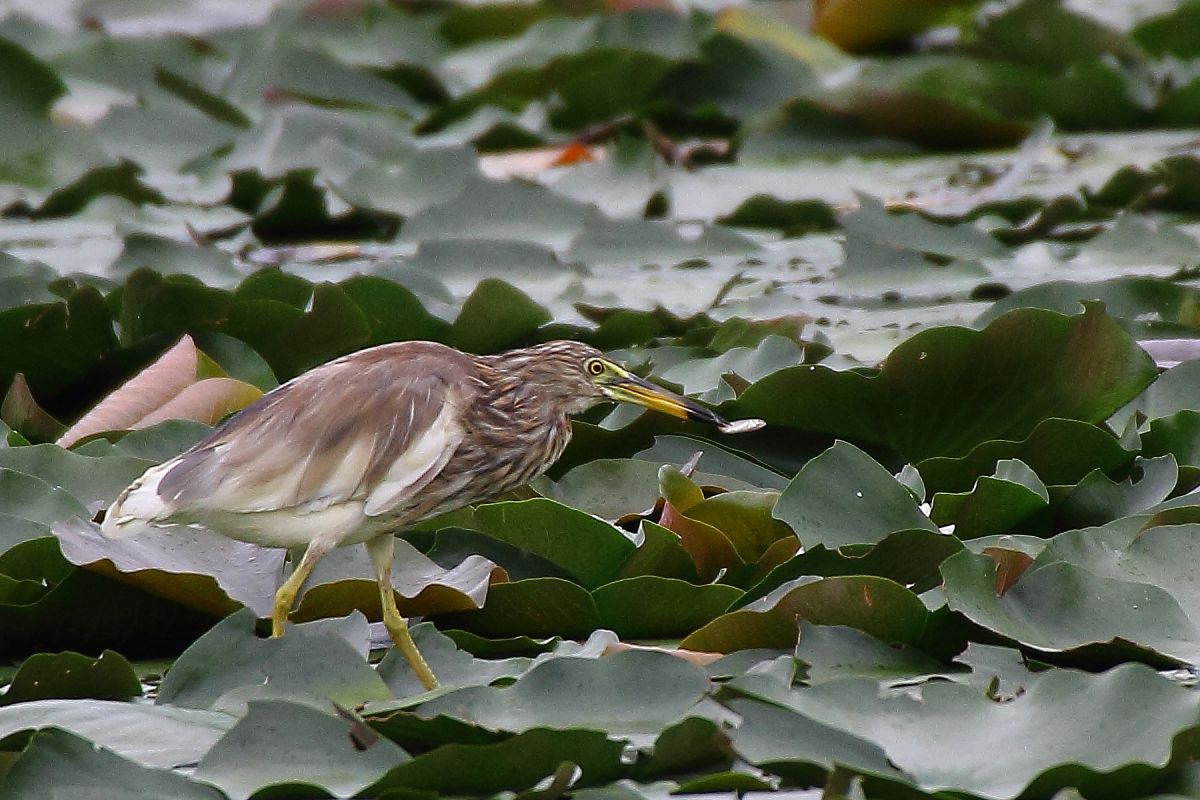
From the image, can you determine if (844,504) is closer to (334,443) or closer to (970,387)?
(970,387)

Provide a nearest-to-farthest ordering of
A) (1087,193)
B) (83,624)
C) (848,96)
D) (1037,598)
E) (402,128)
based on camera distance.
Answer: (1037,598) → (83,624) → (1087,193) → (848,96) → (402,128)

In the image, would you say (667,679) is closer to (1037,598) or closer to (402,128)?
(1037,598)

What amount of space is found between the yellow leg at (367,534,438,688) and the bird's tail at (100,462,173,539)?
417mm

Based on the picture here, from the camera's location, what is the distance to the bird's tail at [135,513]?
3.62 meters

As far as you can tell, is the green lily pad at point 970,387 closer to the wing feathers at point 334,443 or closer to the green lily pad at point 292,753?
the wing feathers at point 334,443

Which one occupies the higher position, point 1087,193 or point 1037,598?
point 1037,598

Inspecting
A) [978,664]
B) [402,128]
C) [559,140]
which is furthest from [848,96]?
[978,664]

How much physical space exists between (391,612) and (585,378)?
866mm

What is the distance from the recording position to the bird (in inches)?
147

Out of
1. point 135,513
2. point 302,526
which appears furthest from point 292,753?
point 302,526

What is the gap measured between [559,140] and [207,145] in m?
1.51

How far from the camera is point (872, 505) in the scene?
376 centimetres

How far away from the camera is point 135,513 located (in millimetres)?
3623

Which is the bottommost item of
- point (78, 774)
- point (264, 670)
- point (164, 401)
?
point (164, 401)
